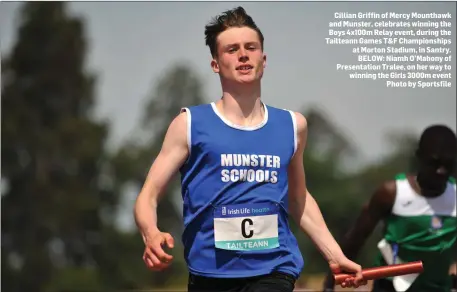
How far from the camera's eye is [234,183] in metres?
4.77

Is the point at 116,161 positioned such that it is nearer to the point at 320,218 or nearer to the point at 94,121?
the point at 94,121

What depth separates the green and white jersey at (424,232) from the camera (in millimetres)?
6723

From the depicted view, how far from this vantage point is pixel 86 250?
24469mm

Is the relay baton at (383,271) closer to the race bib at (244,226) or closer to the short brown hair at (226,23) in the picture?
the race bib at (244,226)

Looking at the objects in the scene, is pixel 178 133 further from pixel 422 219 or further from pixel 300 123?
pixel 422 219

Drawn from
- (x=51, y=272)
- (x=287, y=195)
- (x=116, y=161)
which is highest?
(x=287, y=195)

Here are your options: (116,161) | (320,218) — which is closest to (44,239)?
(116,161)

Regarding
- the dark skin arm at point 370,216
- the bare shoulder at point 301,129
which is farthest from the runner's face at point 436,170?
the bare shoulder at point 301,129

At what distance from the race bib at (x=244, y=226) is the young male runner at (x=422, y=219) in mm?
2136

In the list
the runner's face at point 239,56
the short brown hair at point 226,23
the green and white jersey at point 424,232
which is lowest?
the green and white jersey at point 424,232

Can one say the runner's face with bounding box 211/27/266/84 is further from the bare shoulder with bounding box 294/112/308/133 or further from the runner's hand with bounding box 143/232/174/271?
the runner's hand with bounding box 143/232/174/271

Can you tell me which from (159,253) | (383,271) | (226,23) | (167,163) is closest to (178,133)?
(167,163)

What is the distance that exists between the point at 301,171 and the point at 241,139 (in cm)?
42

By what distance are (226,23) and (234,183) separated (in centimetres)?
81
